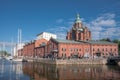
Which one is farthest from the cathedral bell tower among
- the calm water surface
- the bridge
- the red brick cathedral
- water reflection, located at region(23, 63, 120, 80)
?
water reflection, located at region(23, 63, 120, 80)

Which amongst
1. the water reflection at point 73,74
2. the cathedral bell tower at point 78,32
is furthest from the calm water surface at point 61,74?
the cathedral bell tower at point 78,32

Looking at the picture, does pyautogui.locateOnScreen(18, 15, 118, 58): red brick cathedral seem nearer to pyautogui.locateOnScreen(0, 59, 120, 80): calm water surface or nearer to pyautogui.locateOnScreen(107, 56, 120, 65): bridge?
pyautogui.locateOnScreen(107, 56, 120, 65): bridge

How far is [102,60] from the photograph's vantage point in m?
103

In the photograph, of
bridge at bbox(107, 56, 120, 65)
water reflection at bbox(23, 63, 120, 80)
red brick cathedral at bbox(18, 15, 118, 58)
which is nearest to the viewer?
water reflection at bbox(23, 63, 120, 80)

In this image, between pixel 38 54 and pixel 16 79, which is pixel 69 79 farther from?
pixel 38 54

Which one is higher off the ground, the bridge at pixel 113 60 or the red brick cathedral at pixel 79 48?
the red brick cathedral at pixel 79 48

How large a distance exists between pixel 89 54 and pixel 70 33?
3378 centimetres

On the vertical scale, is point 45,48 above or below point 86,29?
below

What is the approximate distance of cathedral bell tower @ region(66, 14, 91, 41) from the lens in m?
144

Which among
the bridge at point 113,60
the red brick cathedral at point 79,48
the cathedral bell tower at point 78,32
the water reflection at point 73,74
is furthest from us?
the cathedral bell tower at point 78,32

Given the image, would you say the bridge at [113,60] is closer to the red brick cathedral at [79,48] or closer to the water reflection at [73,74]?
the red brick cathedral at [79,48]

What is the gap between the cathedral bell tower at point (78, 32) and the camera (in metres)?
144

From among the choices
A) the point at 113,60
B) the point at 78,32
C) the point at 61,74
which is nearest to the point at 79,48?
the point at 113,60

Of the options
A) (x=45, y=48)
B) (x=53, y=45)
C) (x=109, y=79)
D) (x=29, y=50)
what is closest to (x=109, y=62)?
(x=53, y=45)
